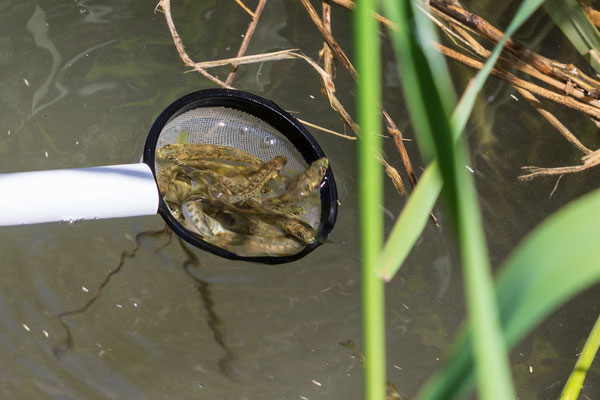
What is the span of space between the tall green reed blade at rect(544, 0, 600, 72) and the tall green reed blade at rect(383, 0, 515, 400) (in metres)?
0.93

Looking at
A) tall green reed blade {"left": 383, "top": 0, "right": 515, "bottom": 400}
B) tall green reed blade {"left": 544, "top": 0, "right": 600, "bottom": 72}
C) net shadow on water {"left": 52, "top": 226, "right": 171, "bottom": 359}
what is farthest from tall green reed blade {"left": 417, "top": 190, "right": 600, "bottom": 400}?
net shadow on water {"left": 52, "top": 226, "right": 171, "bottom": 359}

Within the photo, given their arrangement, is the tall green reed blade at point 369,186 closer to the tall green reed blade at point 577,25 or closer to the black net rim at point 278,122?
the black net rim at point 278,122

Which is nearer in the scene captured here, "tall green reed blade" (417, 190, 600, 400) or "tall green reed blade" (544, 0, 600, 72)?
"tall green reed blade" (417, 190, 600, 400)

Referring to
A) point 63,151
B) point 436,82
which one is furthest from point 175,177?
point 436,82

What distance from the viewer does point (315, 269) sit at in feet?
4.66

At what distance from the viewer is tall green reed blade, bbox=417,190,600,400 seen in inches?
8.7

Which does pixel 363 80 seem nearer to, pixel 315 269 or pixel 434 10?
pixel 434 10

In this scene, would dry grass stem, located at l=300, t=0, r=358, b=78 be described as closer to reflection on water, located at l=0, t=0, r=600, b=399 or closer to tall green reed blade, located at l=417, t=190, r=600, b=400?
reflection on water, located at l=0, t=0, r=600, b=399

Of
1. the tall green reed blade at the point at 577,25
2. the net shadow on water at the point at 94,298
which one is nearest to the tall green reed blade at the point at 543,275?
the tall green reed blade at the point at 577,25

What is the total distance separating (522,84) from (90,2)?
1.11 m

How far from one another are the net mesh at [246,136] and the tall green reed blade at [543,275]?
1.02 metres

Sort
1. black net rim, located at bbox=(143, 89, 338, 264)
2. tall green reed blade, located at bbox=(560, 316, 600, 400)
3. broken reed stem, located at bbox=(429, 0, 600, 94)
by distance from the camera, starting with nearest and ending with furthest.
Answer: tall green reed blade, located at bbox=(560, 316, 600, 400) → broken reed stem, located at bbox=(429, 0, 600, 94) → black net rim, located at bbox=(143, 89, 338, 264)

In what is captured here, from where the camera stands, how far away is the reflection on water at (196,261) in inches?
47.8

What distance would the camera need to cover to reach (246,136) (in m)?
1.36
